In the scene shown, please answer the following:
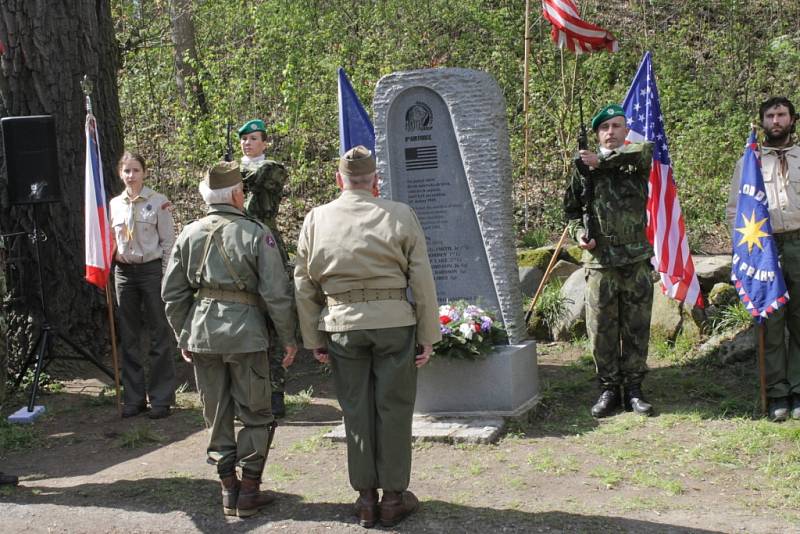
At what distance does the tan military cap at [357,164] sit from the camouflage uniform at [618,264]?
2178mm

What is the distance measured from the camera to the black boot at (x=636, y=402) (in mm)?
6148

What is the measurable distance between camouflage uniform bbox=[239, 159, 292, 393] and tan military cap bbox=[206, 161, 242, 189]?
1906mm

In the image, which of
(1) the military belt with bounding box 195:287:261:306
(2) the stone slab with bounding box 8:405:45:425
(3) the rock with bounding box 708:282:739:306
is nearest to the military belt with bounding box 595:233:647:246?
(3) the rock with bounding box 708:282:739:306

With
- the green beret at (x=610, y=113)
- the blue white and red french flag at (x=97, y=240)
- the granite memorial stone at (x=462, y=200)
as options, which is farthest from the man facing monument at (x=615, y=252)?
the blue white and red french flag at (x=97, y=240)

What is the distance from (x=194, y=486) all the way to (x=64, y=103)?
191 inches

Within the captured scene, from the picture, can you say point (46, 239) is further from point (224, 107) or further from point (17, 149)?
point (224, 107)

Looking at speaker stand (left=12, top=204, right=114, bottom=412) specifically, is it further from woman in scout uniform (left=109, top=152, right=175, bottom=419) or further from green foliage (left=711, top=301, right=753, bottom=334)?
green foliage (left=711, top=301, right=753, bottom=334)

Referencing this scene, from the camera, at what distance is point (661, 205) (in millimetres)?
6535

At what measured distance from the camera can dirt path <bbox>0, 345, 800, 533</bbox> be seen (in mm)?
4488

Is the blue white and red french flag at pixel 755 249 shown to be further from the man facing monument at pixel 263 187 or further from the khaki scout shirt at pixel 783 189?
the man facing monument at pixel 263 187

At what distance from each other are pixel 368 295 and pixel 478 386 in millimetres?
2063

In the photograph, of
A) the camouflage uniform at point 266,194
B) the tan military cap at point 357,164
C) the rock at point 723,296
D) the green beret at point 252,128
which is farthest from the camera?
the rock at point 723,296

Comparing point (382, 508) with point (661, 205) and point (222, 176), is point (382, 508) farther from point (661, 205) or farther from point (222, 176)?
point (661, 205)

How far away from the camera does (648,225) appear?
662cm
